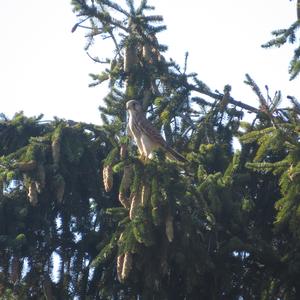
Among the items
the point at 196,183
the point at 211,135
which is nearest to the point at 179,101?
the point at 211,135

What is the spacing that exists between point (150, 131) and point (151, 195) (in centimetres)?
282

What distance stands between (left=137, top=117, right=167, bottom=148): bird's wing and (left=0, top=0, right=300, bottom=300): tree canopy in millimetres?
152

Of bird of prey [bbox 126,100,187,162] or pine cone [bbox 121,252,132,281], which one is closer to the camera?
pine cone [bbox 121,252,132,281]

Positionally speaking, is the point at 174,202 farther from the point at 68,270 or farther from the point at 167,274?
the point at 68,270

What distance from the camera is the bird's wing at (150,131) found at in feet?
29.0

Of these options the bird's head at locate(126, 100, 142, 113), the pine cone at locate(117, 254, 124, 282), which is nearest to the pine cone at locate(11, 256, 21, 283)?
the pine cone at locate(117, 254, 124, 282)

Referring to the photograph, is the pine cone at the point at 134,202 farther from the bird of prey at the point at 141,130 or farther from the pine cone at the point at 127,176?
the bird of prey at the point at 141,130

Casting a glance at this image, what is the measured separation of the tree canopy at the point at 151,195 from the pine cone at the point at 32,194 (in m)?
0.01

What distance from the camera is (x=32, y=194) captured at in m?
7.44

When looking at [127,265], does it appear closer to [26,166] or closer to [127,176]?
[127,176]

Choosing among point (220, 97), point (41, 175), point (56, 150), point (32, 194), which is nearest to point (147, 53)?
point (220, 97)

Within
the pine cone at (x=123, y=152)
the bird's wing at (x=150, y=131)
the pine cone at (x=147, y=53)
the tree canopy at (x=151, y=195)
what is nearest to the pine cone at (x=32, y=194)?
the tree canopy at (x=151, y=195)

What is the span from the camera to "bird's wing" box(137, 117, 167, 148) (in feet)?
29.0

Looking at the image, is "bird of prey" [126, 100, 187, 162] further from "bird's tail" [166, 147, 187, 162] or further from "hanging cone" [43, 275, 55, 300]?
"hanging cone" [43, 275, 55, 300]
